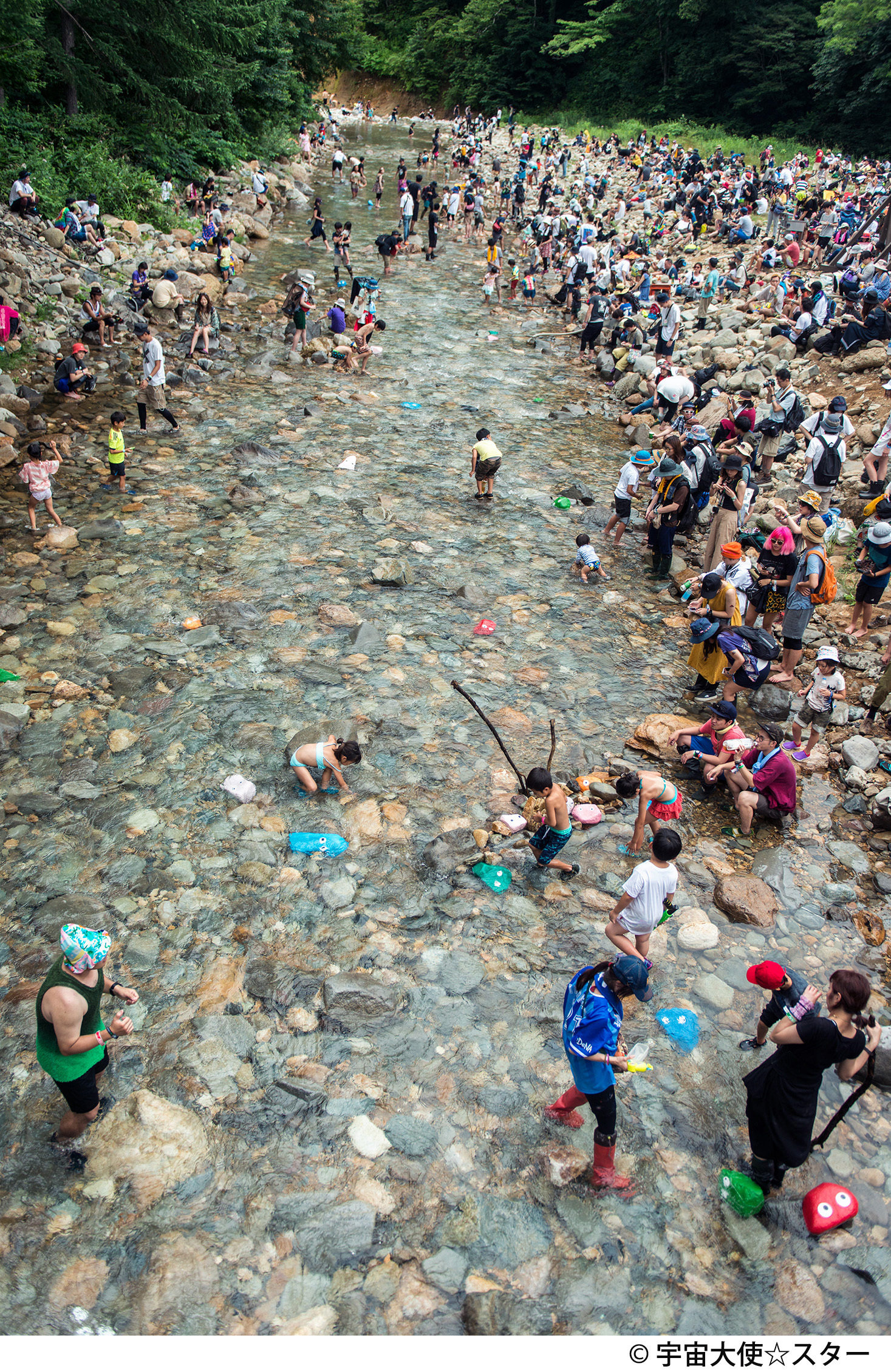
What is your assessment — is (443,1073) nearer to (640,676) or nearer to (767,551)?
(640,676)

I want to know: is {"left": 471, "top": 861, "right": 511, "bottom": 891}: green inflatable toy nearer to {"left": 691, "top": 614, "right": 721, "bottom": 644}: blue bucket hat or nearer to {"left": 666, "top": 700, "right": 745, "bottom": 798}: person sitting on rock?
{"left": 666, "top": 700, "right": 745, "bottom": 798}: person sitting on rock

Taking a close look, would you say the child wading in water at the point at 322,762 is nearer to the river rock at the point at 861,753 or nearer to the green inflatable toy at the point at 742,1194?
the green inflatable toy at the point at 742,1194

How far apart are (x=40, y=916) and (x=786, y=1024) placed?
15.3 ft

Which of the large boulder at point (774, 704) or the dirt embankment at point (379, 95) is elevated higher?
the dirt embankment at point (379, 95)

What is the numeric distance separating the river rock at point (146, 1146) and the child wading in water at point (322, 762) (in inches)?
107

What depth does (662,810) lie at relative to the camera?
6.66m

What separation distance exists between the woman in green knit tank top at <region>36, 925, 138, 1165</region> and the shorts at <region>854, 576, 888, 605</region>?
26.9ft

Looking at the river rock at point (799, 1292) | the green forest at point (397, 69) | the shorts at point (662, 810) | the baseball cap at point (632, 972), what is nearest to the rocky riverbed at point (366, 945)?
the river rock at point (799, 1292)

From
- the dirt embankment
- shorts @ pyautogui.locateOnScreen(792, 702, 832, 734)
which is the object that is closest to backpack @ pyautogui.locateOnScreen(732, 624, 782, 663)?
shorts @ pyautogui.locateOnScreen(792, 702, 832, 734)

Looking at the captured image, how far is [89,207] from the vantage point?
18.9 meters

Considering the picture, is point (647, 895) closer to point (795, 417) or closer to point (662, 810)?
point (662, 810)

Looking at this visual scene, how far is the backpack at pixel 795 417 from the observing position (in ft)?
40.1

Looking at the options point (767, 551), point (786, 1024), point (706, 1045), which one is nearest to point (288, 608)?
point (767, 551)

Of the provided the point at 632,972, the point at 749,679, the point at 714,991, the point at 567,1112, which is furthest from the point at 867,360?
the point at 567,1112
